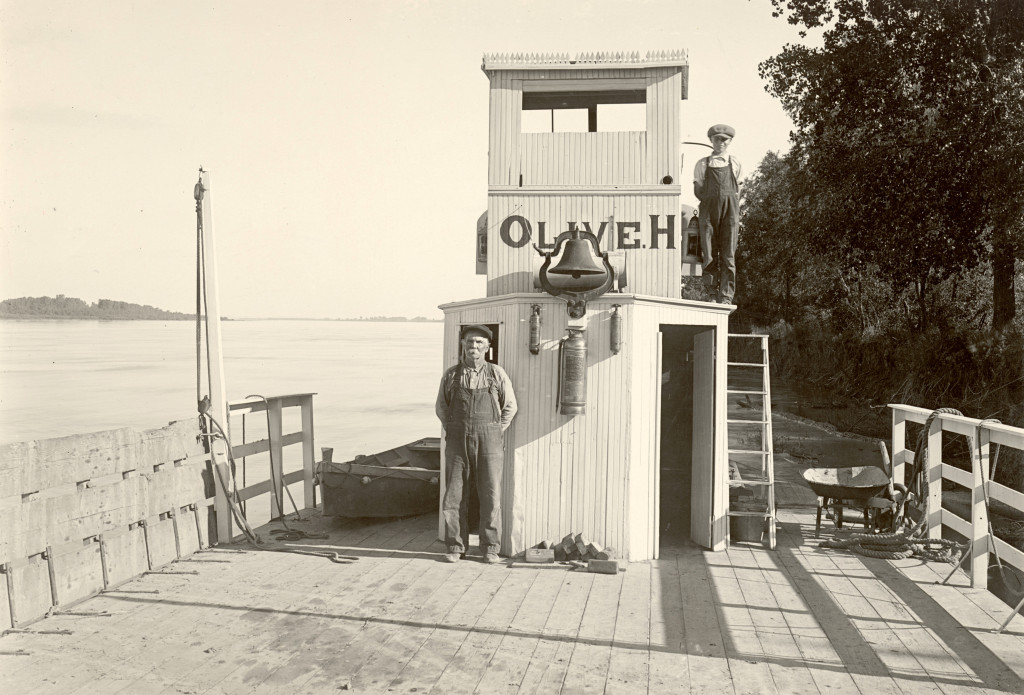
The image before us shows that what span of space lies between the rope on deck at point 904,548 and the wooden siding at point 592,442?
6.42 ft

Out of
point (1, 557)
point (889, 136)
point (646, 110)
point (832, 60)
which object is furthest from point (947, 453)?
point (1, 557)

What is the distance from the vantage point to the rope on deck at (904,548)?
7754 millimetres

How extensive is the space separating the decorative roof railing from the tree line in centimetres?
859

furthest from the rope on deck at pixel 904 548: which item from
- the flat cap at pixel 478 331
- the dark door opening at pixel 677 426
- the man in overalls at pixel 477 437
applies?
the flat cap at pixel 478 331

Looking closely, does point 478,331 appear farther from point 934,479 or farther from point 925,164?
point 925,164

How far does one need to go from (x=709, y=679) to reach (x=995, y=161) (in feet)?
45.0

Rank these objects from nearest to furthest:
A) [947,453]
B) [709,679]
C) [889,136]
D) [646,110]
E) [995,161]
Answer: [709,679] < [646,110] < [995,161] < [947,453] < [889,136]

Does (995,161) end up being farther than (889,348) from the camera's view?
No

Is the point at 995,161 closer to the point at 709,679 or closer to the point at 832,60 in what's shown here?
the point at 832,60

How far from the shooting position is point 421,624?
586 centimetres

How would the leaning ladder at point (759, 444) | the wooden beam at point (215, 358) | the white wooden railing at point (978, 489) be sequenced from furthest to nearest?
the leaning ladder at point (759, 444)
the wooden beam at point (215, 358)
the white wooden railing at point (978, 489)

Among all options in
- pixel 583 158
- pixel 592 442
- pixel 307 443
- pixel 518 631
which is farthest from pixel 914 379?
pixel 518 631

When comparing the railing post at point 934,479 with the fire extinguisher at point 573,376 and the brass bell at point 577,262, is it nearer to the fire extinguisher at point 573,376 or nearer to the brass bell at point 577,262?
the fire extinguisher at point 573,376

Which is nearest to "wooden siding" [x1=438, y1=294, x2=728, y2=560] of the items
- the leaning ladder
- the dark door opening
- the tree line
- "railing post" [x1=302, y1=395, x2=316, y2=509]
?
the leaning ladder
